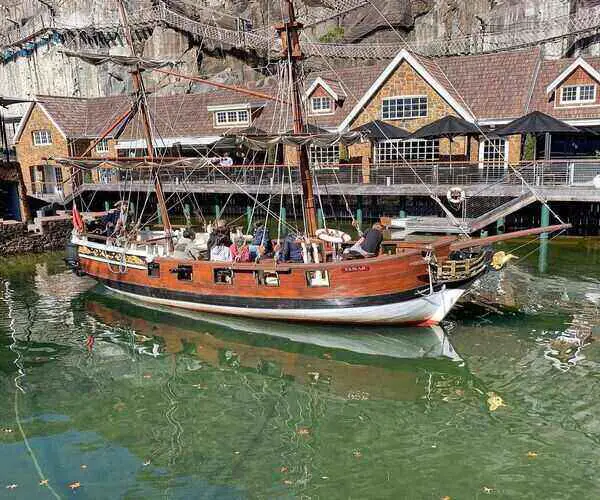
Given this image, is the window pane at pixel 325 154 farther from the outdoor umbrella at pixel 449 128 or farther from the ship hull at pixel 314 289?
the ship hull at pixel 314 289

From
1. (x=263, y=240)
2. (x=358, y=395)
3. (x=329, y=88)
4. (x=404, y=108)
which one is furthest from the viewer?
(x=329, y=88)

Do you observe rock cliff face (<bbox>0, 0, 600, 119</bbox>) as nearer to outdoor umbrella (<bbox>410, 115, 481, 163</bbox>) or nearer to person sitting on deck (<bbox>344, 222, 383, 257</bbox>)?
outdoor umbrella (<bbox>410, 115, 481, 163</bbox>)

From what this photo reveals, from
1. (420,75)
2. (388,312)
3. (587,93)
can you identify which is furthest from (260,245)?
(587,93)

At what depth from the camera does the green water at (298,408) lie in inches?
365

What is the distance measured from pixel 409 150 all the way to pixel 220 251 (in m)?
19.2

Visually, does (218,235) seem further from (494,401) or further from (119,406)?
(494,401)

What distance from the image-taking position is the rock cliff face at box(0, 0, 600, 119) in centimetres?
5125

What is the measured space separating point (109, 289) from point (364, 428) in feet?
45.2

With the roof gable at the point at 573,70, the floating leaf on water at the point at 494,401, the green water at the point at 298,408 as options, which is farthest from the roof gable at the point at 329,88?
the floating leaf on water at the point at 494,401

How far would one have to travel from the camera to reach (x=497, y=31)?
49.5m

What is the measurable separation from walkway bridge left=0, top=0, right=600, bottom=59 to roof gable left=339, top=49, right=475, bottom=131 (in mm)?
6960

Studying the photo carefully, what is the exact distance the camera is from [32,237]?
97.9ft

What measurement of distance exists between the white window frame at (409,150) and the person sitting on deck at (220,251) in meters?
17.2

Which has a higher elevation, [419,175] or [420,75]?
[420,75]
